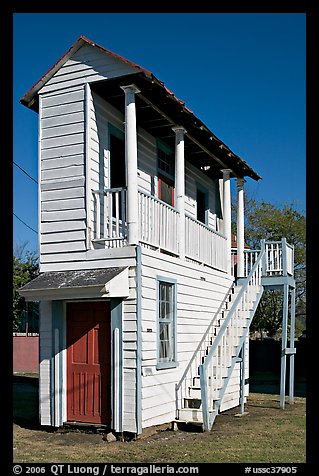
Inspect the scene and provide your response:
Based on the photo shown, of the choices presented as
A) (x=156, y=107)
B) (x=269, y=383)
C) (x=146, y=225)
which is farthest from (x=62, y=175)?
(x=269, y=383)

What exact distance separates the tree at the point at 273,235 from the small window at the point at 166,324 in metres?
20.8

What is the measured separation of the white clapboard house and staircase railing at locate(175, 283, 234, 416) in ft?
0.20

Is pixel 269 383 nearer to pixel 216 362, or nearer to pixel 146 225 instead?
pixel 216 362

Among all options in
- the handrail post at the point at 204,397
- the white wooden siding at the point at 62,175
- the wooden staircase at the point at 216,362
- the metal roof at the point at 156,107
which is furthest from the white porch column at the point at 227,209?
the white wooden siding at the point at 62,175

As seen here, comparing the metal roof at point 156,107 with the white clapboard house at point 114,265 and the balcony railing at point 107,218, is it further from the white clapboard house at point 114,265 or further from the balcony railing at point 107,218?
the balcony railing at point 107,218

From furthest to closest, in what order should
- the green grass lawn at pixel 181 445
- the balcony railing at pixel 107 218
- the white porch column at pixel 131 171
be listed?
the balcony railing at pixel 107 218
the white porch column at pixel 131 171
the green grass lawn at pixel 181 445

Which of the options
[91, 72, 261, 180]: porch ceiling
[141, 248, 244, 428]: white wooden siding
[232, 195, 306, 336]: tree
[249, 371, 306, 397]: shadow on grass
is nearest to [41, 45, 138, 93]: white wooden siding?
[91, 72, 261, 180]: porch ceiling

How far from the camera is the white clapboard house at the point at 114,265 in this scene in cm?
1087

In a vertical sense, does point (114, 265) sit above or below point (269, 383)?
above

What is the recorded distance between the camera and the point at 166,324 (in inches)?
485

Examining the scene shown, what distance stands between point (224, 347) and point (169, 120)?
4909 mm

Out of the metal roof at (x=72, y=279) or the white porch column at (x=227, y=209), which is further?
the white porch column at (x=227, y=209)

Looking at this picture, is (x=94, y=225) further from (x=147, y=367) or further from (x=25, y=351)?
(x=25, y=351)

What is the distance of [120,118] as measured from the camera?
1305cm
